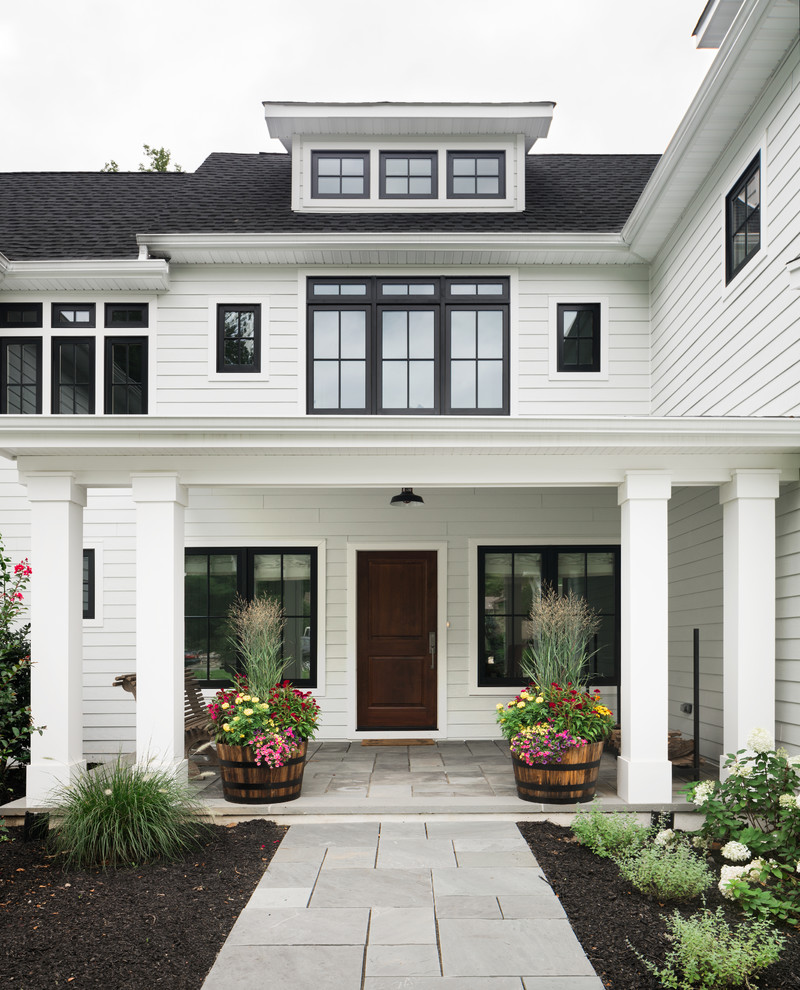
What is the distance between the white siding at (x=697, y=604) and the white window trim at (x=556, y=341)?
1383 millimetres

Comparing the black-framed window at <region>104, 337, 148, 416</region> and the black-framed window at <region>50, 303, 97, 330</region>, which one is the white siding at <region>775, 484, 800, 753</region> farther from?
the black-framed window at <region>50, 303, 97, 330</region>

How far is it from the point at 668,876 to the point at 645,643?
184 cm

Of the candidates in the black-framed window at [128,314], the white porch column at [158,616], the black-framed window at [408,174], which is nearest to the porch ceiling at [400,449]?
the white porch column at [158,616]

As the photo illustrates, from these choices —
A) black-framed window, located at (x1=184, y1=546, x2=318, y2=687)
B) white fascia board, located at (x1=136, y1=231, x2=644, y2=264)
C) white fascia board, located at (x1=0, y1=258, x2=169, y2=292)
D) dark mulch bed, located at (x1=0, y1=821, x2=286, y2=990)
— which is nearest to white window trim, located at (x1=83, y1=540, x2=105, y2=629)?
black-framed window, located at (x1=184, y1=546, x2=318, y2=687)

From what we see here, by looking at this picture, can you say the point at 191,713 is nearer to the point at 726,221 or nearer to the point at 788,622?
the point at 788,622

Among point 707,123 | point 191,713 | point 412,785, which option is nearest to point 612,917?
point 412,785

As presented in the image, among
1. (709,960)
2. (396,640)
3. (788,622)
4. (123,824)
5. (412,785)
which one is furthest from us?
(396,640)

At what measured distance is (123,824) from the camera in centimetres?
459

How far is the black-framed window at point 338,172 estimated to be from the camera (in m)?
8.55

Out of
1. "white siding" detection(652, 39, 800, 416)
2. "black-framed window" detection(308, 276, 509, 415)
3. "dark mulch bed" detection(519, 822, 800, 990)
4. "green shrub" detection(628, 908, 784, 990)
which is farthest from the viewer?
"black-framed window" detection(308, 276, 509, 415)

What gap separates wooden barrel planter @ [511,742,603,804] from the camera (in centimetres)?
541

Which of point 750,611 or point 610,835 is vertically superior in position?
point 750,611

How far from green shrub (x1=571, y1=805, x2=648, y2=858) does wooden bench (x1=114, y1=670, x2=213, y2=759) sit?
311cm

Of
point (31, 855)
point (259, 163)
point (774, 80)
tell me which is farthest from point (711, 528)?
point (259, 163)
